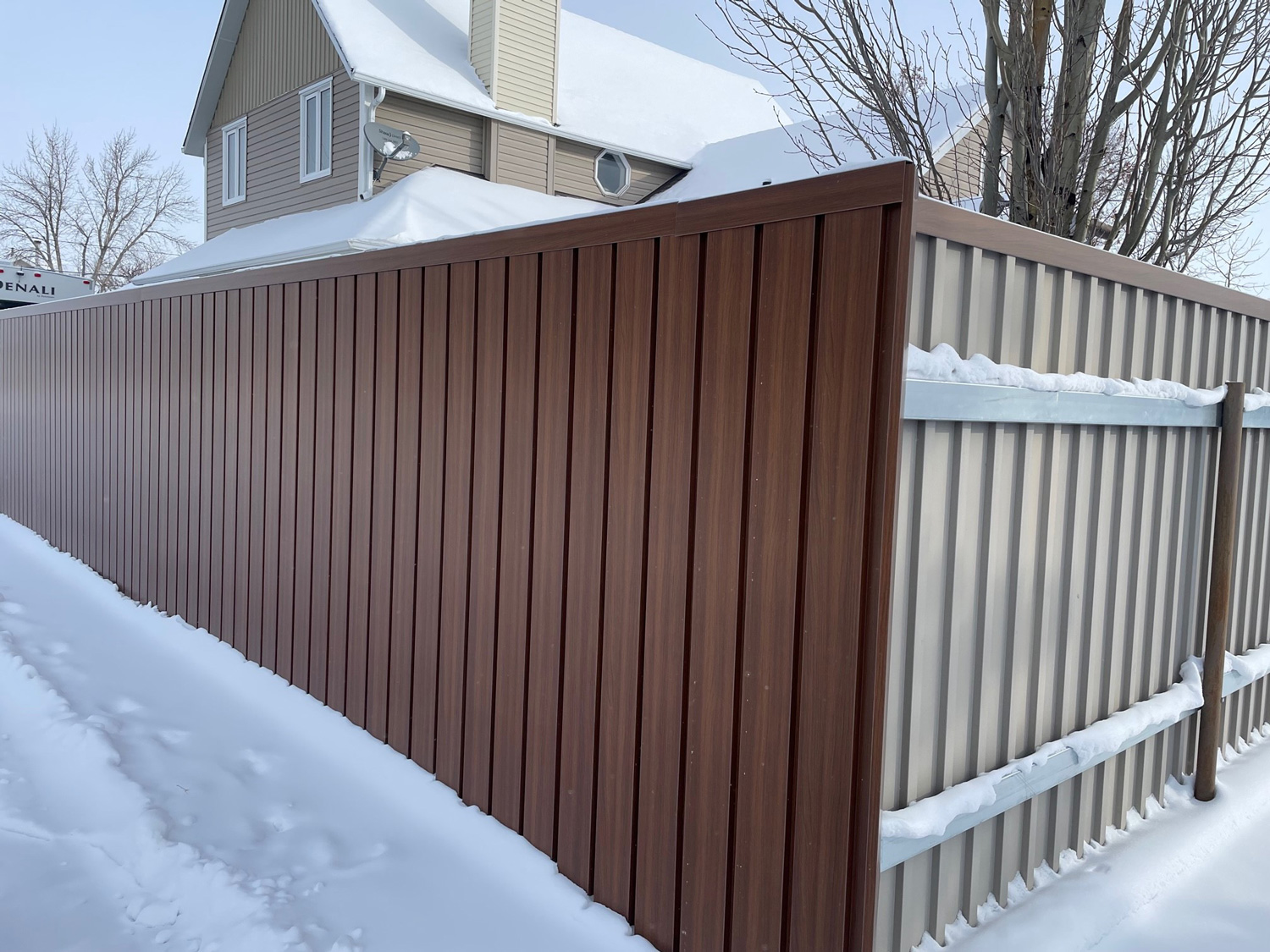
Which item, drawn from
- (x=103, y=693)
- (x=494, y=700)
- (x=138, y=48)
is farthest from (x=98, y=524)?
(x=138, y=48)

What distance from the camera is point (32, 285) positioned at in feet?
46.9

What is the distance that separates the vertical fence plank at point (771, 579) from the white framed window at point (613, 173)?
12.9 meters

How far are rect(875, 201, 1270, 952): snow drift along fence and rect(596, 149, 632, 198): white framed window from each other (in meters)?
11.8

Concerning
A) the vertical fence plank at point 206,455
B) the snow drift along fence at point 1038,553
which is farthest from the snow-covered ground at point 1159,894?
the vertical fence plank at point 206,455

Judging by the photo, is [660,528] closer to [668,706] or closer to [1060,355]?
[668,706]

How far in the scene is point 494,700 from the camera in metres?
3.01

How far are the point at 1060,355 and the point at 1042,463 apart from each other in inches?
12.7

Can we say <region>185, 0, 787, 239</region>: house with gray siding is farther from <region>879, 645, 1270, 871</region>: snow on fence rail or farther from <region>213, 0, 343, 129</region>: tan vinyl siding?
<region>879, 645, 1270, 871</region>: snow on fence rail

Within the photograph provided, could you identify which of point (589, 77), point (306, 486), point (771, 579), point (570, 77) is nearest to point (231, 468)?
point (306, 486)

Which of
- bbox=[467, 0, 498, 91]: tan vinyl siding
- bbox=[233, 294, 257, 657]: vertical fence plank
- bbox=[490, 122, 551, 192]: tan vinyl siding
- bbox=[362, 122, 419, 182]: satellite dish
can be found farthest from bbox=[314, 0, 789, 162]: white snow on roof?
bbox=[233, 294, 257, 657]: vertical fence plank

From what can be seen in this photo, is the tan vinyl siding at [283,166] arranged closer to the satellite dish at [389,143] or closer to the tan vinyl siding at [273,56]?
the tan vinyl siding at [273,56]

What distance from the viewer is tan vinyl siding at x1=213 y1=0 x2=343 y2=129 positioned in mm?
12406

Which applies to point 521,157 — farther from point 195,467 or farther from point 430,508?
point 430,508

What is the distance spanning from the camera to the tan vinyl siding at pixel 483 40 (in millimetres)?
12742
